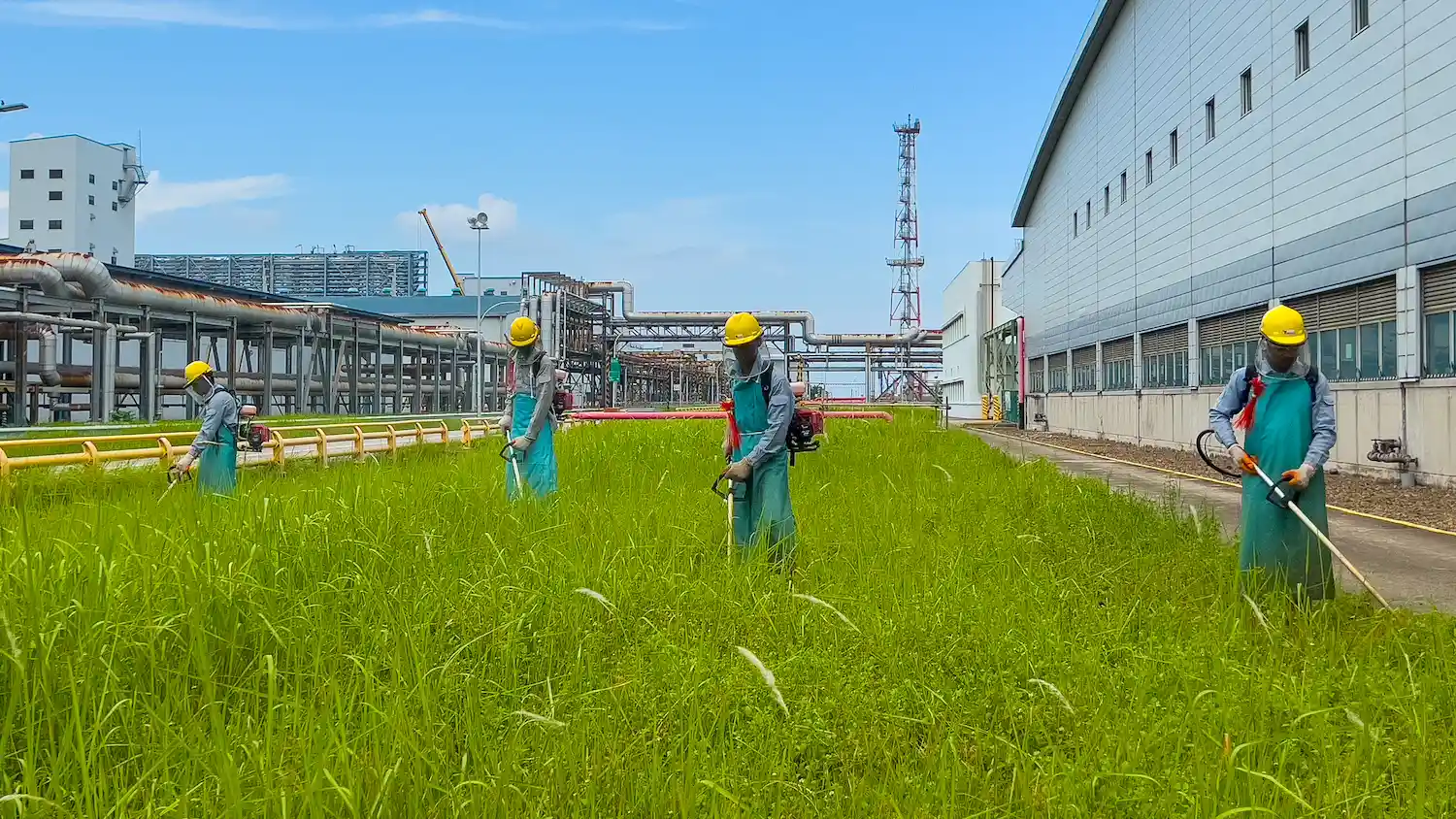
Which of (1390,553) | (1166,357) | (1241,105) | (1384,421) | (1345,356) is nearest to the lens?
(1390,553)

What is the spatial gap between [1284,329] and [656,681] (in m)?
4.12

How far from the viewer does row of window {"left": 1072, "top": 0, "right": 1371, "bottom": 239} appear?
14.6 m

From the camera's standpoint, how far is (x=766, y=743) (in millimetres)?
3254

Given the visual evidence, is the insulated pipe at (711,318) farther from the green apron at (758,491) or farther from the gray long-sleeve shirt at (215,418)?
the green apron at (758,491)

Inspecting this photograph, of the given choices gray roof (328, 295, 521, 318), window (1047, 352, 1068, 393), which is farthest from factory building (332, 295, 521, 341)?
window (1047, 352, 1068, 393)

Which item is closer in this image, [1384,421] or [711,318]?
[1384,421]

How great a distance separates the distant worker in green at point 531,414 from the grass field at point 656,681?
9.12 feet

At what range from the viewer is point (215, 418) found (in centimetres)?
965

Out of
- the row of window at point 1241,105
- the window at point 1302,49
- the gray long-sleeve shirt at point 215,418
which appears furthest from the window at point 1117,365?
the gray long-sleeve shirt at point 215,418

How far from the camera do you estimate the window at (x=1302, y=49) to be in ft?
54.1

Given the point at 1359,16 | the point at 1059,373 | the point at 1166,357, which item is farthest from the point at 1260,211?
the point at 1059,373

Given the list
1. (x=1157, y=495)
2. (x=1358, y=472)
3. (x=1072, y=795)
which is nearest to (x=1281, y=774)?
(x=1072, y=795)

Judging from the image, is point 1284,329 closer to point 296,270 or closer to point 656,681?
point 656,681

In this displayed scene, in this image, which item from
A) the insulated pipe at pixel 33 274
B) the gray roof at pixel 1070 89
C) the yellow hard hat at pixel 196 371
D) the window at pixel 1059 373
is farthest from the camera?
the window at pixel 1059 373
